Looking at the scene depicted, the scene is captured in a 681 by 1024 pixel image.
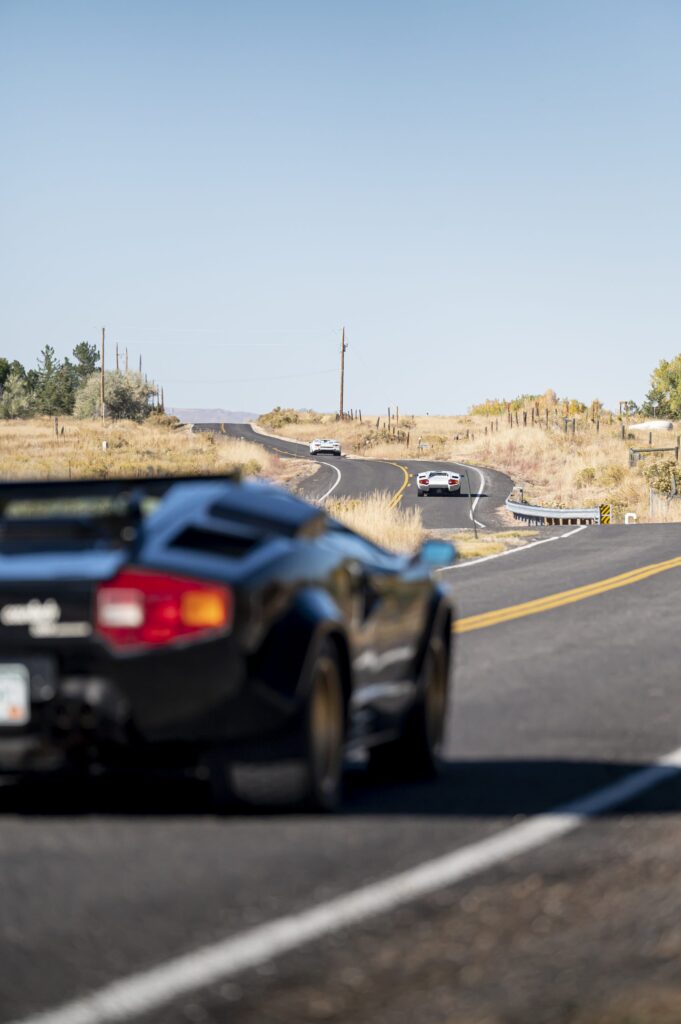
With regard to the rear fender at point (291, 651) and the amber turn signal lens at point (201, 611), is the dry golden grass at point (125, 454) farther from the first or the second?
the amber turn signal lens at point (201, 611)

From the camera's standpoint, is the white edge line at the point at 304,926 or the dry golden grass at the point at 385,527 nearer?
the white edge line at the point at 304,926

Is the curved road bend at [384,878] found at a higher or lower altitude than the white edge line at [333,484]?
higher

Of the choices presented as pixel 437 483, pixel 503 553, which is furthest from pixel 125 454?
pixel 503 553

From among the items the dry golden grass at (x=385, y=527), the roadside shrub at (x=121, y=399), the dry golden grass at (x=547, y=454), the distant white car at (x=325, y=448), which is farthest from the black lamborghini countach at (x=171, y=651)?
the roadside shrub at (x=121, y=399)

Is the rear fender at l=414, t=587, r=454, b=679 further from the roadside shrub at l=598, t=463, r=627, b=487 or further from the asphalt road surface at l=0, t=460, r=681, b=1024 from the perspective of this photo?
the roadside shrub at l=598, t=463, r=627, b=487

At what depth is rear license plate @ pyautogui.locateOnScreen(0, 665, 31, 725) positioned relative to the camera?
233 inches

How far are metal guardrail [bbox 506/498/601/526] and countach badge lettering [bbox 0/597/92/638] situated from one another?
131 feet

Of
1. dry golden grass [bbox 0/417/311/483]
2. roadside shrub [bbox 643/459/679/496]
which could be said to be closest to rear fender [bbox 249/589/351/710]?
dry golden grass [bbox 0/417/311/483]

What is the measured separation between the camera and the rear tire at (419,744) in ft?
25.4

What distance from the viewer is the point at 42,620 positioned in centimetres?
592

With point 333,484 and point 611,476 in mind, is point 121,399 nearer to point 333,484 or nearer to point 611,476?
point 333,484

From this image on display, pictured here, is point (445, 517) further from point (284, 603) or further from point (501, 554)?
point (284, 603)

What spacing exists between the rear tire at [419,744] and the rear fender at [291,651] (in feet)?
5.16

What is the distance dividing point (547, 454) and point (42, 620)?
82977 mm
